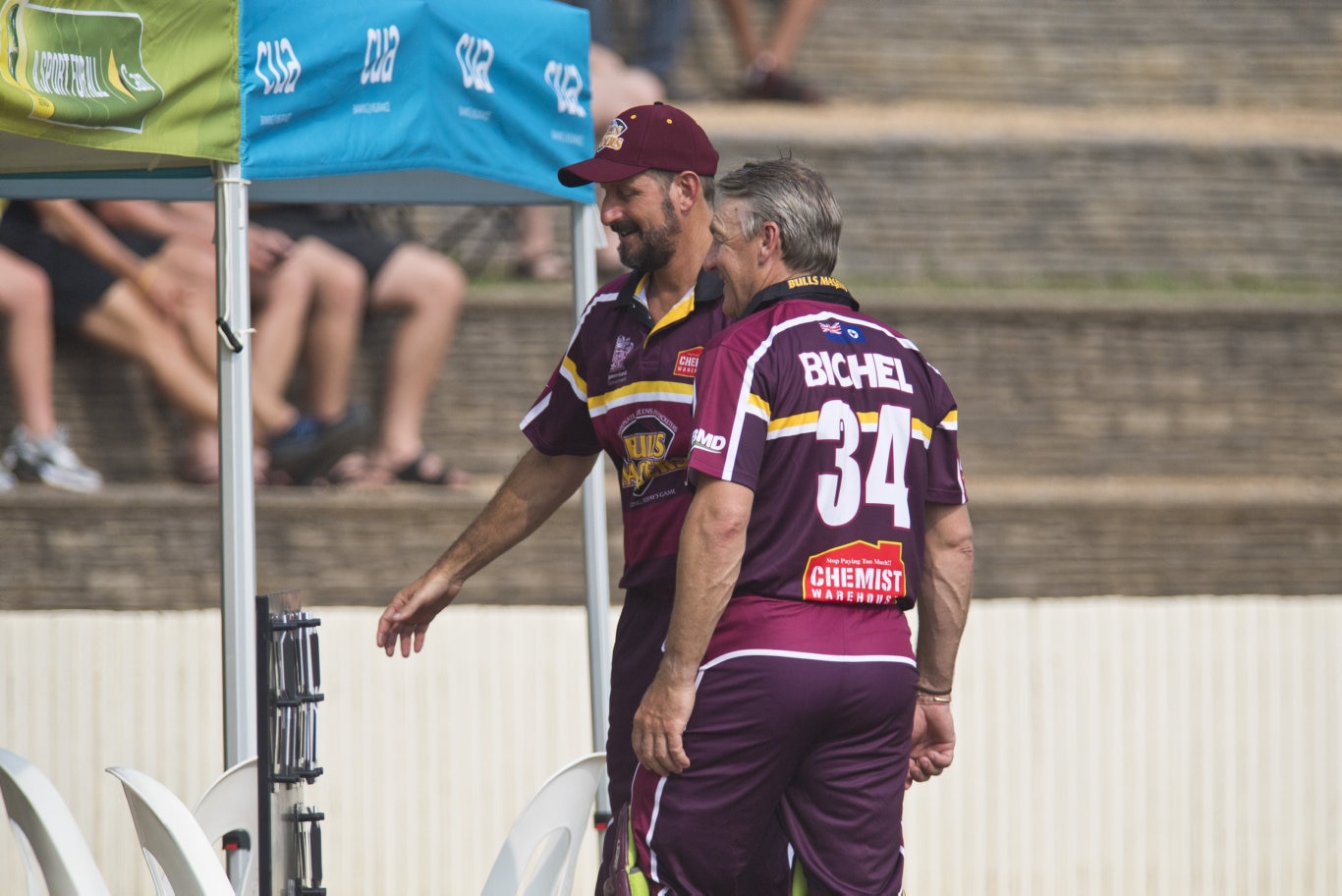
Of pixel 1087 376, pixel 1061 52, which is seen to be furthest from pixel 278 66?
pixel 1061 52

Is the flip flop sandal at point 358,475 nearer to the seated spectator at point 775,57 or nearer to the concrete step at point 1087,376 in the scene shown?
the concrete step at point 1087,376

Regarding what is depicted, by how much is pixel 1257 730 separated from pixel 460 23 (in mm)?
3839

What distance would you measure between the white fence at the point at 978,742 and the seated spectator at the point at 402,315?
7.17 ft

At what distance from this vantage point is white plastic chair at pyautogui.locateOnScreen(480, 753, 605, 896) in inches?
166

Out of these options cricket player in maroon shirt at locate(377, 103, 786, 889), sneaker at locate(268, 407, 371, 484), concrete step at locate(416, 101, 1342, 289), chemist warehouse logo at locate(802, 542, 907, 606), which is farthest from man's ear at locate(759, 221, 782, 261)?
concrete step at locate(416, 101, 1342, 289)

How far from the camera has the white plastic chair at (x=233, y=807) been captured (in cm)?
389

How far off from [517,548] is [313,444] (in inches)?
42.5

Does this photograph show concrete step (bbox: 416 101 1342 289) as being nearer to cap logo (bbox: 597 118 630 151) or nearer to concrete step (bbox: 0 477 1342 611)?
concrete step (bbox: 0 477 1342 611)

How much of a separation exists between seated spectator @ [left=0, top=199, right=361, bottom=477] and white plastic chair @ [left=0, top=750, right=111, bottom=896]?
389 centimetres

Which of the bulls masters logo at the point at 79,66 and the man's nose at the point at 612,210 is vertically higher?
the bulls masters logo at the point at 79,66

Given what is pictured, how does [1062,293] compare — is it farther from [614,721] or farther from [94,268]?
[614,721]

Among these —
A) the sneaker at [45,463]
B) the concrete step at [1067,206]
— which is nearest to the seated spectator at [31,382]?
the sneaker at [45,463]

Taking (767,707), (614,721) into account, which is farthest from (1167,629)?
(767,707)

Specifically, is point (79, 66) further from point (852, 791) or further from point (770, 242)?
point (852, 791)
